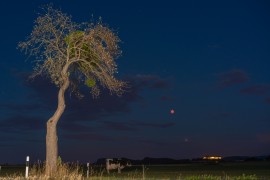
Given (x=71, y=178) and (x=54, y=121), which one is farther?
(x=54, y=121)

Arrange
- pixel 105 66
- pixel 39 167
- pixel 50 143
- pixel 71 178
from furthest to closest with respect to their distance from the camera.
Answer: pixel 105 66, pixel 50 143, pixel 39 167, pixel 71 178

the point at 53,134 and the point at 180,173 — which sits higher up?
the point at 53,134

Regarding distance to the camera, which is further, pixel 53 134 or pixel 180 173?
pixel 180 173

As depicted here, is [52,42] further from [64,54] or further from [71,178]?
[71,178]

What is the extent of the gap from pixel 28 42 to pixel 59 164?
6.89 metres

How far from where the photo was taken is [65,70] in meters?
25.9

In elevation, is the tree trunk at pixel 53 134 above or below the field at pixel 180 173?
above

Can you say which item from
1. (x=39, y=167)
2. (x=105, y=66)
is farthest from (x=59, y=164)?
(x=105, y=66)

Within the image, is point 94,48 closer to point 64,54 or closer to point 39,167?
point 64,54

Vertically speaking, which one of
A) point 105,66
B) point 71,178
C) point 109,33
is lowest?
point 71,178

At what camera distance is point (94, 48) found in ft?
86.1

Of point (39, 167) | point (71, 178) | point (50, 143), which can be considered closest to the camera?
point (71, 178)

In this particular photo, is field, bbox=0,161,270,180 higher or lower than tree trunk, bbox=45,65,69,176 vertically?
lower

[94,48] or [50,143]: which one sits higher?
[94,48]
